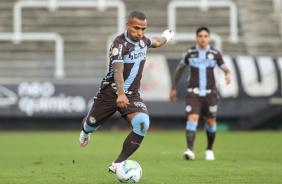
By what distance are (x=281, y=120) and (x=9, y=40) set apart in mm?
9938

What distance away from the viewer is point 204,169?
1191 cm

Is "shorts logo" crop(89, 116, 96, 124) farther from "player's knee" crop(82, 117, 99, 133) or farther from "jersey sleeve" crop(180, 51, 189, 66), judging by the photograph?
"jersey sleeve" crop(180, 51, 189, 66)

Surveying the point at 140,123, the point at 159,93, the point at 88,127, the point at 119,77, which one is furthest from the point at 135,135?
the point at 159,93

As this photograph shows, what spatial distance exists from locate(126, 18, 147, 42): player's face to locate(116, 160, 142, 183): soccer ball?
5.46ft

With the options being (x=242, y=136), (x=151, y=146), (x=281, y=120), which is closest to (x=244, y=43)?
(x=281, y=120)

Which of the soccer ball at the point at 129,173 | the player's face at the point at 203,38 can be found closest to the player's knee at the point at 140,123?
the soccer ball at the point at 129,173

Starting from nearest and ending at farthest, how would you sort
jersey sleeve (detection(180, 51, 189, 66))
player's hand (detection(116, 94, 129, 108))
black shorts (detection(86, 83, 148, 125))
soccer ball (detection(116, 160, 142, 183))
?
soccer ball (detection(116, 160, 142, 183)), player's hand (detection(116, 94, 129, 108)), black shorts (detection(86, 83, 148, 125)), jersey sleeve (detection(180, 51, 189, 66))

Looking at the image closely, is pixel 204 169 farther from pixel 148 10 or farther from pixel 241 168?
pixel 148 10

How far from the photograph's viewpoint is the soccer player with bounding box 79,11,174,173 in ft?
33.4

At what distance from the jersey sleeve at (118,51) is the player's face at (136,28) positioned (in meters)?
0.19

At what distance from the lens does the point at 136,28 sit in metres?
10.2

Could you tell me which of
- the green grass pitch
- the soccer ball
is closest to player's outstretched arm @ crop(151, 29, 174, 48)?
the green grass pitch

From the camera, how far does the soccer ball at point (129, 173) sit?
977 centimetres

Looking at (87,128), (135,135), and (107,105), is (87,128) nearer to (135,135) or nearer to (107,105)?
(107,105)
